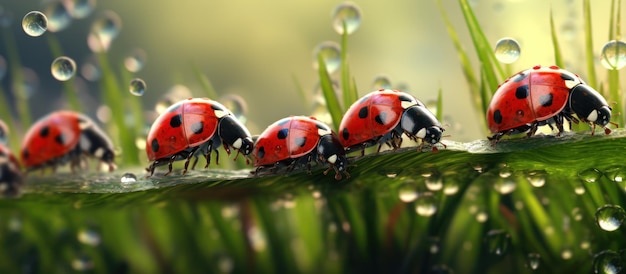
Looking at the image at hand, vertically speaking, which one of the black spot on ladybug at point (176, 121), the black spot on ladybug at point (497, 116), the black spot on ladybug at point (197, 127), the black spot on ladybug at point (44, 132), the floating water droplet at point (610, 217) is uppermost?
the black spot on ladybug at point (44, 132)

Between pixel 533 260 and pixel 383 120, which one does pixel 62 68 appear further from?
pixel 533 260

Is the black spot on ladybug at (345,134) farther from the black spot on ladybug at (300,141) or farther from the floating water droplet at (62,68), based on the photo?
the floating water droplet at (62,68)

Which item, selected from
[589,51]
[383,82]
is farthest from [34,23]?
[589,51]

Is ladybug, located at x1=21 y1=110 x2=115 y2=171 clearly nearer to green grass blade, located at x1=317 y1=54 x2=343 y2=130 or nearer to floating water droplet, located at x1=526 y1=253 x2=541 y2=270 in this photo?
green grass blade, located at x1=317 y1=54 x2=343 y2=130

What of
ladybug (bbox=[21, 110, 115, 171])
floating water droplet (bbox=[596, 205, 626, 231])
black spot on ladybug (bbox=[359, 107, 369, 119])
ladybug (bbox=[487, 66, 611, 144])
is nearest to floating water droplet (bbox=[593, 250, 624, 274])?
floating water droplet (bbox=[596, 205, 626, 231])

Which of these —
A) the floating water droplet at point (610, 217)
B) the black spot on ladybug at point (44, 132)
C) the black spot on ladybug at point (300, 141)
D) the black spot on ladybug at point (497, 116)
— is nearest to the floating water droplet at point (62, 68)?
the black spot on ladybug at point (44, 132)

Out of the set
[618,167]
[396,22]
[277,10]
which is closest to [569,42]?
[618,167]

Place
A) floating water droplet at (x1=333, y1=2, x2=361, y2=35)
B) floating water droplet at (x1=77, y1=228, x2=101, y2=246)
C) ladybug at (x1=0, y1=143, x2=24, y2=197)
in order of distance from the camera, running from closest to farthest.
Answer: ladybug at (x1=0, y1=143, x2=24, y2=197) < floating water droplet at (x1=77, y1=228, x2=101, y2=246) < floating water droplet at (x1=333, y1=2, x2=361, y2=35)
